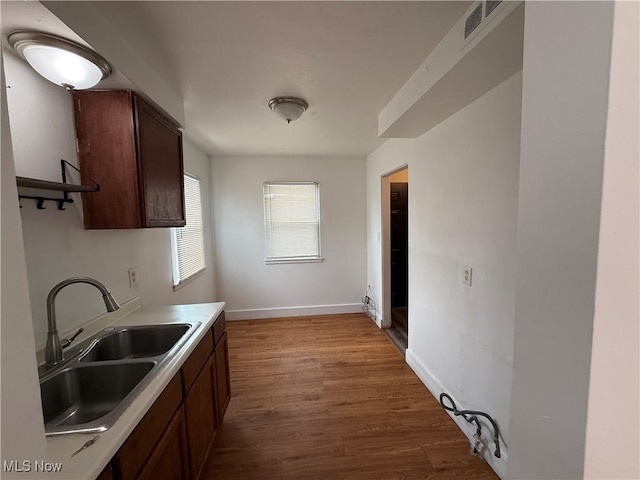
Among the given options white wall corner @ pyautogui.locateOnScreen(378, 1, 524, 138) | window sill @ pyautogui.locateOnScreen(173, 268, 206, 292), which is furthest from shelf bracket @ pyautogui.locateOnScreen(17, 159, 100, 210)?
white wall corner @ pyautogui.locateOnScreen(378, 1, 524, 138)

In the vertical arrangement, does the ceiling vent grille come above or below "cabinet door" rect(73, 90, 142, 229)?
above

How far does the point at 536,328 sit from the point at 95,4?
185cm

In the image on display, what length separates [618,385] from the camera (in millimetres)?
427

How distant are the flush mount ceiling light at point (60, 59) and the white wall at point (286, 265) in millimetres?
2508

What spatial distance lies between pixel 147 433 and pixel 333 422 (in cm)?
138

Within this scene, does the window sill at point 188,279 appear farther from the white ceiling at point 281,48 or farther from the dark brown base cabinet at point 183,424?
the white ceiling at point 281,48

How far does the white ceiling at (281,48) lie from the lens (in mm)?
1149

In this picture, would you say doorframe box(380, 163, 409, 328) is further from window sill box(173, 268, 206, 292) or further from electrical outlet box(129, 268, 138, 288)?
electrical outlet box(129, 268, 138, 288)

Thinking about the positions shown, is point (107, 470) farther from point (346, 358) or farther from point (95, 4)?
point (346, 358)

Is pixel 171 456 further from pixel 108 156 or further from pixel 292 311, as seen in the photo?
pixel 292 311

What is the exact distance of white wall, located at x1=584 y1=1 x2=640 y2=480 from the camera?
398mm

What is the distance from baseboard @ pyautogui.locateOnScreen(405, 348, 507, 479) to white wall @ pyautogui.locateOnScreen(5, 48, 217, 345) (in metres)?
2.08

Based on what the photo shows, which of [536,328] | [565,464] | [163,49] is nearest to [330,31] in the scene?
[163,49]

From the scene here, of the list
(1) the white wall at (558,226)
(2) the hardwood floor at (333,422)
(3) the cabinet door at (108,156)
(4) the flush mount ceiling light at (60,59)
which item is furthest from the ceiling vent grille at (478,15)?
(2) the hardwood floor at (333,422)
